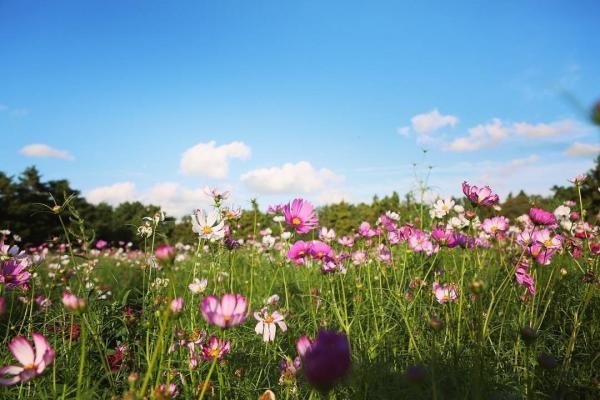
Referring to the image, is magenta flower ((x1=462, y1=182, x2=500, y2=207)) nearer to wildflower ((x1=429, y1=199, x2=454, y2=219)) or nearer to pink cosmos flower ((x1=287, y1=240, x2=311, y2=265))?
pink cosmos flower ((x1=287, y1=240, x2=311, y2=265))

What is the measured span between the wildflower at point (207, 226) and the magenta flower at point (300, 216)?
0.93 ft

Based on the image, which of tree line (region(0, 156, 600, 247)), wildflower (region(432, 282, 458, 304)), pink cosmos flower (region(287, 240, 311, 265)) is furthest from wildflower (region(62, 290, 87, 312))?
tree line (region(0, 156, 600, 247))

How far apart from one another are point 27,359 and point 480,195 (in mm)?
1487

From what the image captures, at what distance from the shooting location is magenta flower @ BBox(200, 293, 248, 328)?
825 millimetres

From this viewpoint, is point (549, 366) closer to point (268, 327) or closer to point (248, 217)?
point (268, 327)

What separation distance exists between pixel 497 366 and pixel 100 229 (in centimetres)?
1758

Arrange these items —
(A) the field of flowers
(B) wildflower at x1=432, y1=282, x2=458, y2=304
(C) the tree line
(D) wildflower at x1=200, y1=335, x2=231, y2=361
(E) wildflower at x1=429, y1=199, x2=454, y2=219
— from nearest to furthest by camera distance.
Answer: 1. (A) the field of flowers
2. (D) wildflower at x1=200, y1=335, x2=231, y2=361
3. (B) wildflower at x1=432, y1=282, x2=458, y2=304
4. (E) wildflower at x1=429, y1=199, x2=454, y2=219
5. (C) the tree line

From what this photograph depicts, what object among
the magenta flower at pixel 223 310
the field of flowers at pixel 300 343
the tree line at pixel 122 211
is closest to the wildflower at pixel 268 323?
the field of flowers at pixel 300 343

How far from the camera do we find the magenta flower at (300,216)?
1.35 meters

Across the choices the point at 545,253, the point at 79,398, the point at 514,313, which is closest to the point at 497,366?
the point at 545,253

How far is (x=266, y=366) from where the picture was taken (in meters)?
1.48

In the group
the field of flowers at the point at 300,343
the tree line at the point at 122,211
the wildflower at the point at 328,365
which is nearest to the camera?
the wildflower at the point at 328,365

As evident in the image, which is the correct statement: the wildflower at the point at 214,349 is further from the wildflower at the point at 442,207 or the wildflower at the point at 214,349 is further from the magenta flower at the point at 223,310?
the wildflower at the point at 442,207

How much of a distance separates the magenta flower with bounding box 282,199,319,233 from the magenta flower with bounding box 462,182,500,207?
627mm
